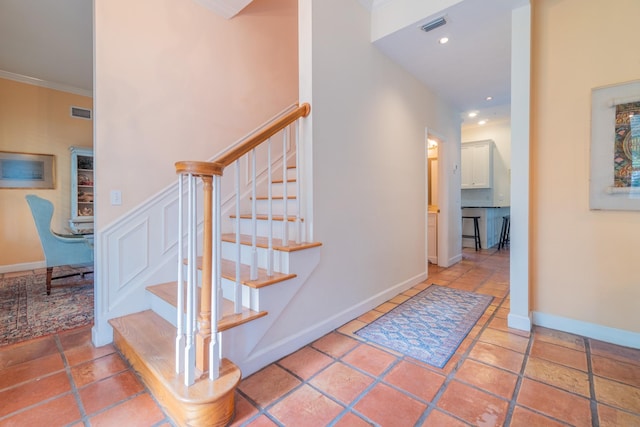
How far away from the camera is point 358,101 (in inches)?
104

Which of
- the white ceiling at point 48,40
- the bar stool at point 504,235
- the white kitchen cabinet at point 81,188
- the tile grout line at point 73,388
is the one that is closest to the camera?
the tile grout line at point 73,388

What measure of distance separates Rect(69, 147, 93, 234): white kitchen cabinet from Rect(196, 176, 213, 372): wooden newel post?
4.32m

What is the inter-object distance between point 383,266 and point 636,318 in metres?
1.93

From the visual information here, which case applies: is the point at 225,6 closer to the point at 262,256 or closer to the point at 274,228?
the point at 274,228

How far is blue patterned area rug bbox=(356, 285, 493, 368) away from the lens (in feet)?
6.59

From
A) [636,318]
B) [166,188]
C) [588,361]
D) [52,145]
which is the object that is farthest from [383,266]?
[52,145]

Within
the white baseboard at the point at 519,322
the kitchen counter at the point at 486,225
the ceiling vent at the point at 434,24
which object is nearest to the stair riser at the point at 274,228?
the white baseboard at the point at 519,322

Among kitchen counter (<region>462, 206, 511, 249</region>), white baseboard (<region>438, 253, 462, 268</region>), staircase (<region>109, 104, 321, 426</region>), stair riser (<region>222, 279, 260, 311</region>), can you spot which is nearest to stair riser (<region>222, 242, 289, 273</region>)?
staircase (<region>109, 104, 321, 426</region>)

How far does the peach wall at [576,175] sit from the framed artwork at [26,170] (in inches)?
253

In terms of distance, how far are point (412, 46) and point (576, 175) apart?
1928 millimetres

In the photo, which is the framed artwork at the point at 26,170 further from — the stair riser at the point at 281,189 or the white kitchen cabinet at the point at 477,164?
the white kitchen cabinet at the point at 477,164

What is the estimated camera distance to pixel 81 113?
4602 mm

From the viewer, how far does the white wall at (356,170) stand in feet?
7.29

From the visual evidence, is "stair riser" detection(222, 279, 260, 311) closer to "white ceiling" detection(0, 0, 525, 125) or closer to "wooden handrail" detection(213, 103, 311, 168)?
"wooden handrail" detection(213, 103, 311, 168)
